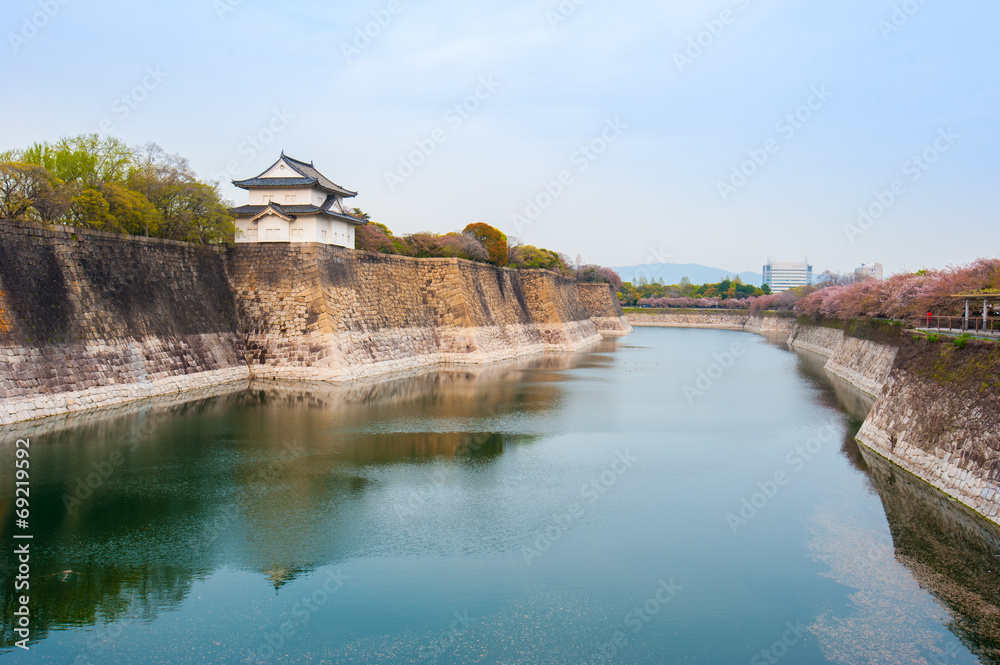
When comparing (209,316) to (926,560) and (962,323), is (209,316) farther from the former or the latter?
(962,323)

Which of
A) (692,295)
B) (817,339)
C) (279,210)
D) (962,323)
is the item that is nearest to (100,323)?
(279,210)

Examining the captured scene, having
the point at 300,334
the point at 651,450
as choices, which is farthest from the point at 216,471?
the point at 300,334

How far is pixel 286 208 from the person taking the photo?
23.7 meters

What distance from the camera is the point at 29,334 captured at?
42.7 ft

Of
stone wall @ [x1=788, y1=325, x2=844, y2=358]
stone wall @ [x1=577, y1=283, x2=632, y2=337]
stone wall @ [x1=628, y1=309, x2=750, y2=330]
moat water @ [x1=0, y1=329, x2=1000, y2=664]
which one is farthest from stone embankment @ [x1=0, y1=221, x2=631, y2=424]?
stone wall @ [x1=628, y1=309, x2=750, y2=330]

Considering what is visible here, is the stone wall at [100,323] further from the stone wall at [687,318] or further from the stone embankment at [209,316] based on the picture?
the stone wall at [687,318]

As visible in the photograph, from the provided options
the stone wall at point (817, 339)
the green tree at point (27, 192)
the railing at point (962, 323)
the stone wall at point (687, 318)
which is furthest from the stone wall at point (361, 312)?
the stone wall at point (687, 318)

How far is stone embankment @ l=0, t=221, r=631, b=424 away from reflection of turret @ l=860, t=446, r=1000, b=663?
14389mm

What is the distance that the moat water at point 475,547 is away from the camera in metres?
5.62

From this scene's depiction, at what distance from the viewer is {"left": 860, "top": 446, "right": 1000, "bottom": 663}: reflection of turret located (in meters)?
6.09

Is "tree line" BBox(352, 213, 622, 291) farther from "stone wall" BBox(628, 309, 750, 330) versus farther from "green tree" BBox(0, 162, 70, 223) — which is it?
"stone wall" BBox(628, 309, 750, 330)

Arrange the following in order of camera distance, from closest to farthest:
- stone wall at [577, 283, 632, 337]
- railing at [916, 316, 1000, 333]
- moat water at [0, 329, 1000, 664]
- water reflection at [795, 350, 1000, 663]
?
1. moat water at [0, 329, 1000, 664]
2. water reflection at [795, 350, 1000, 663]
3. railing at [916, 316, 1000, 333]
4. stone wall at [577, 283, 632, 337]

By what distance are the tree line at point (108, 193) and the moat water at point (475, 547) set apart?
19.5 ft

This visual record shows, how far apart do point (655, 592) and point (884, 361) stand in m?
17.2
